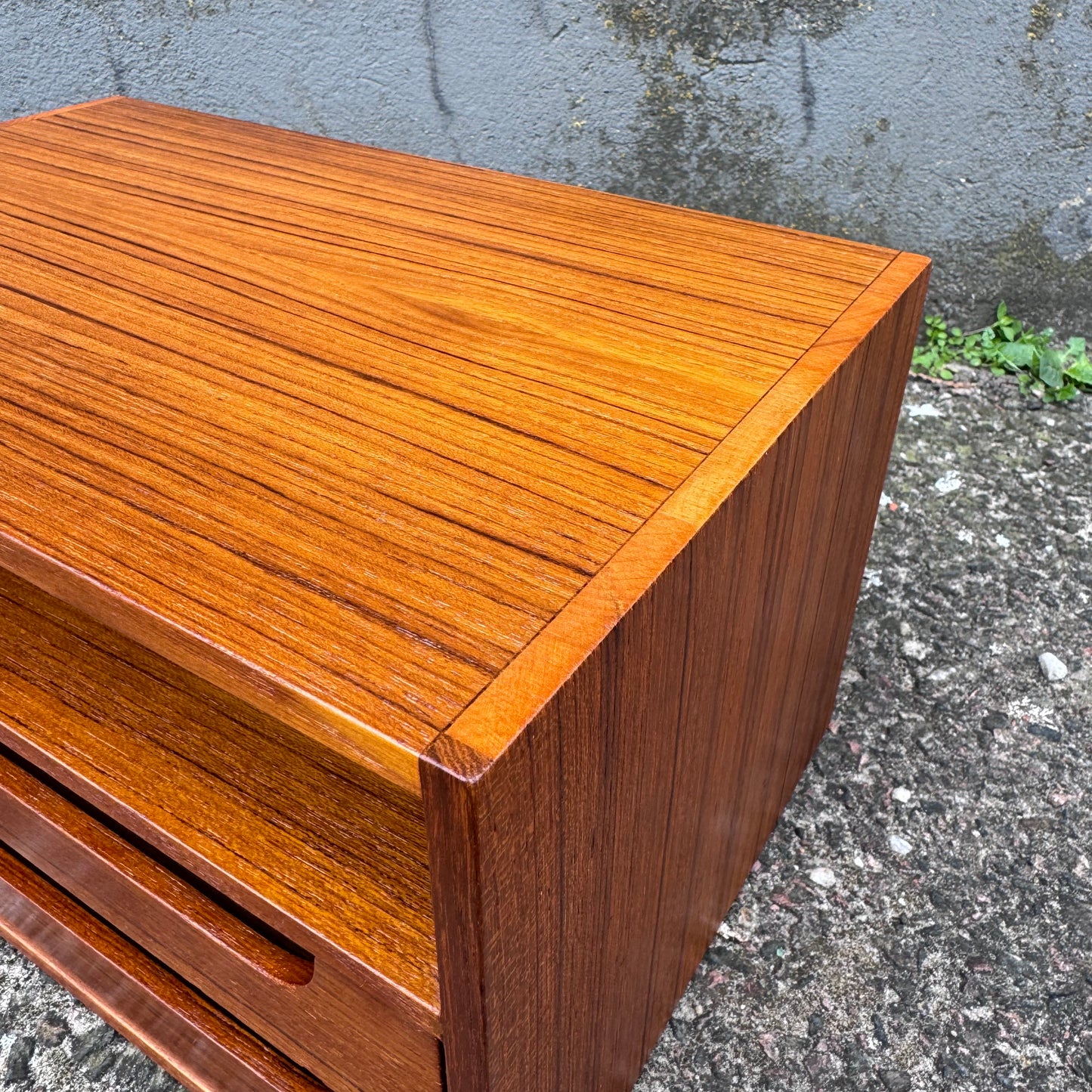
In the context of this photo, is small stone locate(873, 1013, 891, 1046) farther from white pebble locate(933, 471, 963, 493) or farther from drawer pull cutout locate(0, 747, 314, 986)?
white pebble locate(933, 471, 963, 493)

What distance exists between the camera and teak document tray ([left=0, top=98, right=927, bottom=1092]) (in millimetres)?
565

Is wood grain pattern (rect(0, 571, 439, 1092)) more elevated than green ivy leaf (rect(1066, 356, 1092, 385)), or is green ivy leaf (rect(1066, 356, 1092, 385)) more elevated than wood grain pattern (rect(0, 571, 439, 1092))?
wood grain pattern (rect(0, 571, 439, 1092))

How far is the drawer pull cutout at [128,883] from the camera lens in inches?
30.1

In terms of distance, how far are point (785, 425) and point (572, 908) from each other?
36 cm

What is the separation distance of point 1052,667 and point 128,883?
48.1 inches

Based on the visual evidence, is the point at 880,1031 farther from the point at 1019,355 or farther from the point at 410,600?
the point at 1019,355

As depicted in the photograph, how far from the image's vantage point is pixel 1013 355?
215 centimetres

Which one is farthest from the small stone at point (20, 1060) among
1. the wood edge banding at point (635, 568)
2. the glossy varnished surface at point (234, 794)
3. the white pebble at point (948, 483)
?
the white pebble at point (948, 483)

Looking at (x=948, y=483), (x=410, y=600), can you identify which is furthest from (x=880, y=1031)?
(x=948, y=483)

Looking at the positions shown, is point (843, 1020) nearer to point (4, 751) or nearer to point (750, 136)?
point (4, 751)

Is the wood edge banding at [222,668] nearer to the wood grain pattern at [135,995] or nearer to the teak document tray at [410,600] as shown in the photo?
the teak document tray at [410,600]

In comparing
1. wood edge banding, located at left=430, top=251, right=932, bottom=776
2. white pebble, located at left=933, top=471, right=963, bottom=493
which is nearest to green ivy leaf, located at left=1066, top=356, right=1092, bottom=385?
white pebble, located at left=933, top=471, right=963, bottom=493

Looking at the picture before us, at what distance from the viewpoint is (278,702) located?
54 cm

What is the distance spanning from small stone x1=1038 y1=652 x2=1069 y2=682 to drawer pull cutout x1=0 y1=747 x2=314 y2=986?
111 centimetres
